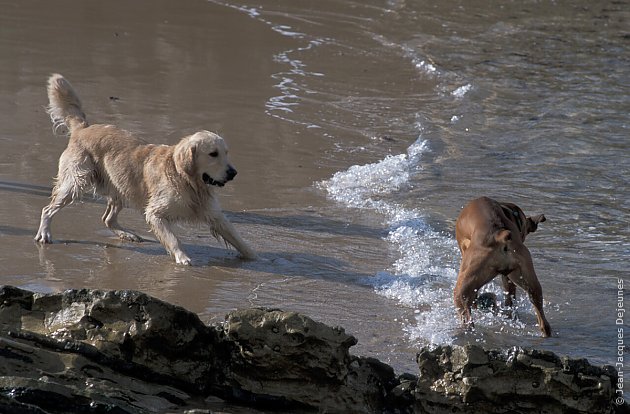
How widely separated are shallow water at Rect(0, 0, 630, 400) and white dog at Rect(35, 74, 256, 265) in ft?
0.74

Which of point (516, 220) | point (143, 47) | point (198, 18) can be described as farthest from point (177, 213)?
point (198, 18)

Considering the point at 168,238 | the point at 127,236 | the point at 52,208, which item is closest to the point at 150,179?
the point at 127,236

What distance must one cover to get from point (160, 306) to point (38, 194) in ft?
12.2

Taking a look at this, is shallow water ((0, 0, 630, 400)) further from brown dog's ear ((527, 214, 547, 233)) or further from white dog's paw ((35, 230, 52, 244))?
brown dog's ear ((527, 214, 547, 233))

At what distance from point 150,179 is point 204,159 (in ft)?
1.64

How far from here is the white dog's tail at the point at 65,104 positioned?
8195 mm

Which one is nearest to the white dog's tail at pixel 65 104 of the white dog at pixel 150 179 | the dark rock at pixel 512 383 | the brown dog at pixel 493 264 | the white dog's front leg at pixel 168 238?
the white dog at pixel 150 179

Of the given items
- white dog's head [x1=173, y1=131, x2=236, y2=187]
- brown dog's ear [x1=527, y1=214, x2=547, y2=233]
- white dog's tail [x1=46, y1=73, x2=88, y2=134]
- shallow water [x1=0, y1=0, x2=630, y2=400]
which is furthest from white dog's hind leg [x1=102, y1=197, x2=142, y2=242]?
brown dog's ear [x1=527, y1=214, x2=547, y2=233]

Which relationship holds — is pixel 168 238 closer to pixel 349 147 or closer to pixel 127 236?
pixel 127 236

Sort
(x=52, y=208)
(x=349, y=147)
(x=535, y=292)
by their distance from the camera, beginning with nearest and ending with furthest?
(x=535, y=292), (x=52, y=208), (x=349, y=147)

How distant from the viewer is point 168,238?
7.35 m

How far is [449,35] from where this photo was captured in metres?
17.4

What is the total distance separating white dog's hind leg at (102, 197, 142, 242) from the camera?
7.79 metres

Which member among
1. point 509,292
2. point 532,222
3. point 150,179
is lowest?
point 509,292
